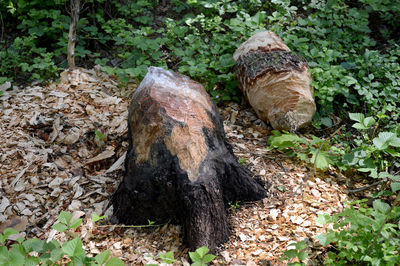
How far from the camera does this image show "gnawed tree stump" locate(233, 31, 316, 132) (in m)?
3.42

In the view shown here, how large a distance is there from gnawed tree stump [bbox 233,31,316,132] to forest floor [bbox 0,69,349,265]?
0.80ft

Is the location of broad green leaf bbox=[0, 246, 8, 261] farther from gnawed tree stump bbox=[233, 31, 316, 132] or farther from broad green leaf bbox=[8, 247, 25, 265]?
gnawed tree stump bbox=[233, 31, 316, 132]

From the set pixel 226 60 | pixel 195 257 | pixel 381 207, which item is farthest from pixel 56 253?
pixel 226 60

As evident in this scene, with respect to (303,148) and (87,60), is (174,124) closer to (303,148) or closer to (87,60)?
(303,148)

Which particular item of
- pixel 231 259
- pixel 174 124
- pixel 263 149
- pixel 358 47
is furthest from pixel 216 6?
pixel 231 259

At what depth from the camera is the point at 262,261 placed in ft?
7.67

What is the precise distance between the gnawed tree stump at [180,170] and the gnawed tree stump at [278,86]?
91 centimetres

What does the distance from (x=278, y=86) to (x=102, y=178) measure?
1839 mm

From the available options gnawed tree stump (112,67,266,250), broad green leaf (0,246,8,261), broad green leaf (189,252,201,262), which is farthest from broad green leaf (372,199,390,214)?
broad green leaf (0,246,8,261)

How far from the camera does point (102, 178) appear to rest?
10.3ft

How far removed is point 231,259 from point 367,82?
2692 mm

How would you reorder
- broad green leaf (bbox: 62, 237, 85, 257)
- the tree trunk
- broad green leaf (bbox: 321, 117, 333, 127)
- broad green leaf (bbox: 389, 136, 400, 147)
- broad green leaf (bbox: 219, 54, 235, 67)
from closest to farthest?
1. broad green leaf (bbox: 62, 237, 85, 257)
2. broad green leaf (bbox: 389, 136, 400, 147)
3. broad green leaf (bbox: 321, 117, 333, 127)
4. broad green leaf (bbox: 219, 54, 235, 67)
5. the tree trunk

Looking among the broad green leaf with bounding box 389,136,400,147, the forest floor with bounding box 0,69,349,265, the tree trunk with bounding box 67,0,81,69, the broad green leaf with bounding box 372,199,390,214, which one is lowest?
the forest floor with bounding box 0,69,349,265

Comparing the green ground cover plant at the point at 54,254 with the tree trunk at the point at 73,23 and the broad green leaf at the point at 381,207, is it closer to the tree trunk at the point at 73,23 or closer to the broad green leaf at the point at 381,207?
the broad green leaf at the point at 381,207
